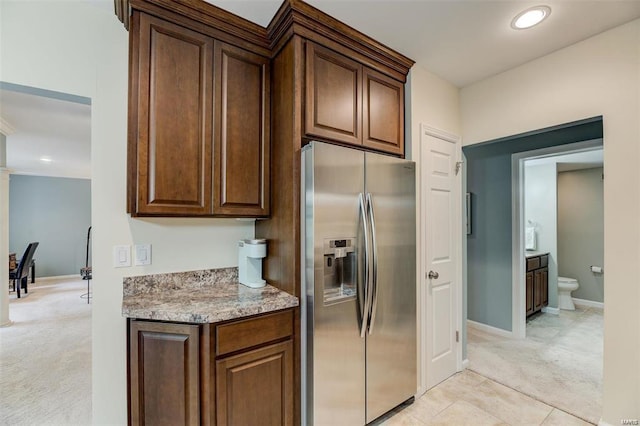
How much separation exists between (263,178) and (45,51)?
52.9 inches

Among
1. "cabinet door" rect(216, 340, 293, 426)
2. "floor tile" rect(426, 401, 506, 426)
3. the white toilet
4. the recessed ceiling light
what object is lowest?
"floor tile" rect(426, 401, 506, 426)

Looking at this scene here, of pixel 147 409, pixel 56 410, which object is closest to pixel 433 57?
pixel 147 409

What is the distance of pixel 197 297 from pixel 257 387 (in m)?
0.60

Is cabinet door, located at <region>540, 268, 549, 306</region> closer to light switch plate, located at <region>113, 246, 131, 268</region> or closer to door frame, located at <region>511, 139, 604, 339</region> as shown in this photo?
door frame, located at <region>511, 139, 604, 339</region>

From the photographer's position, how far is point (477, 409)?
2154 millimetres

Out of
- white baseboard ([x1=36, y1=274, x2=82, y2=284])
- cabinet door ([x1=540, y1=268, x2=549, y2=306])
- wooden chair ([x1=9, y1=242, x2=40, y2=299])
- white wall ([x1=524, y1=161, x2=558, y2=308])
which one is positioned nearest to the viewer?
cabinet door ([x1=540, y1=268, x2=549, y2=306])

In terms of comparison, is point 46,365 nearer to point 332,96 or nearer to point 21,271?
point 21,271

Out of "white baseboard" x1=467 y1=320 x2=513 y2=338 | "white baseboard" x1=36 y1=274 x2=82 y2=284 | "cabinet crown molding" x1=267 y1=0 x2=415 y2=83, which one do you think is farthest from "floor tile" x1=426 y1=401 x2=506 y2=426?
"white baseboard" x1=36 y1=274 x2=82 y2=284

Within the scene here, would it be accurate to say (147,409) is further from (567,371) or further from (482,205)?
(482,205)

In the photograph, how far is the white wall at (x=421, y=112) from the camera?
7.67 feet

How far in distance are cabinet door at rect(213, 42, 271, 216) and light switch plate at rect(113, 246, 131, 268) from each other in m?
0.57

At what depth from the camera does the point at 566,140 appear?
10.2ft

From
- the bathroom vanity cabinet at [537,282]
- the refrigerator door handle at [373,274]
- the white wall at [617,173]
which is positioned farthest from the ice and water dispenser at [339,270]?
the bathroom vanity cabinet at [537,282]

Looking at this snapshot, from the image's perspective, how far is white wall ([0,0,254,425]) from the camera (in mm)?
1575
